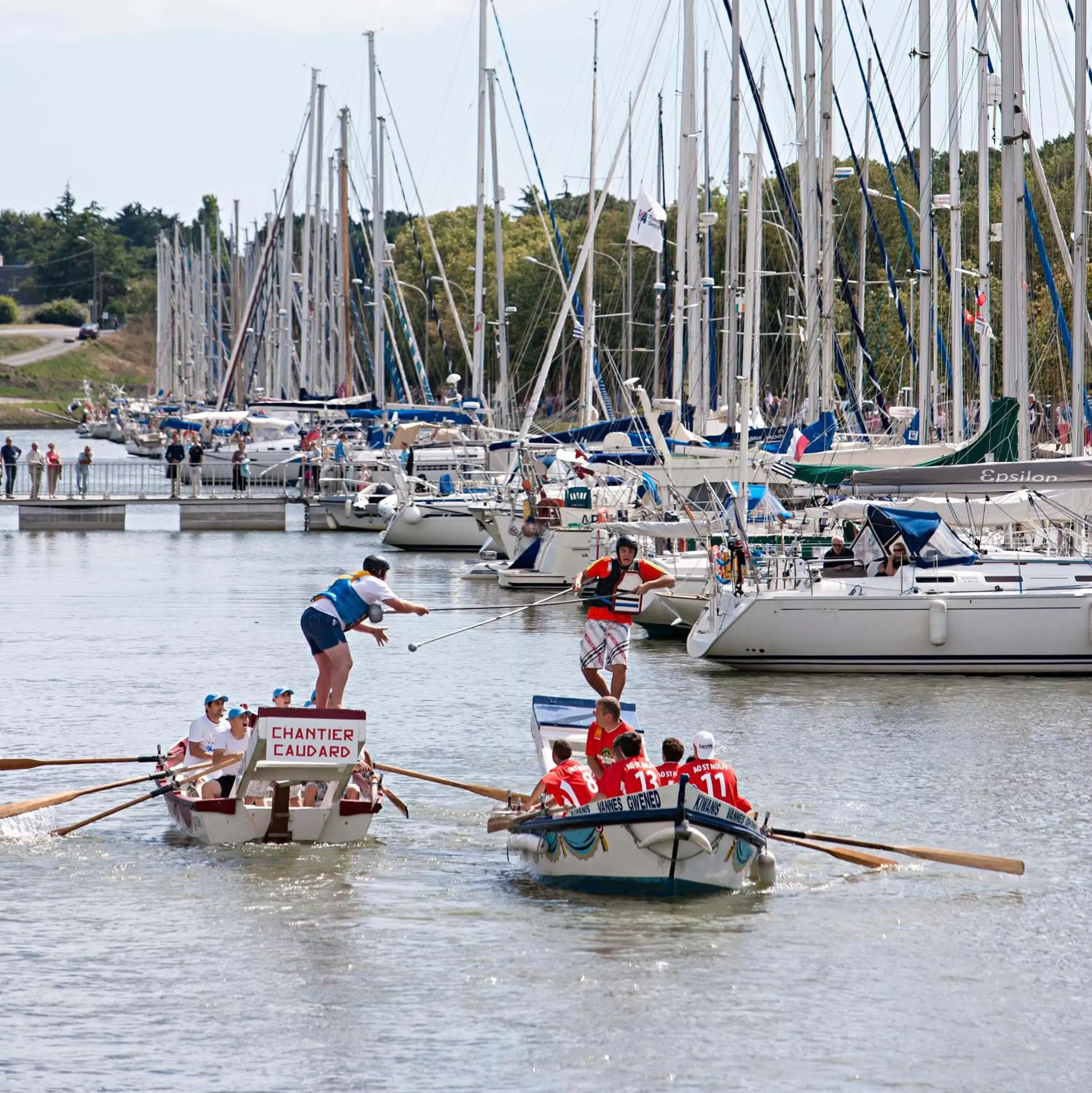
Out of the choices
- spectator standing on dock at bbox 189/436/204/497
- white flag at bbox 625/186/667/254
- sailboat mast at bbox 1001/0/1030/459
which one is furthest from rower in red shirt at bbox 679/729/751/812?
spectator standing on dock at bbox 189/436/204/497

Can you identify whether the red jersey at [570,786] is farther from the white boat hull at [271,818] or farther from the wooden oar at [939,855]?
the white boat hull at [271,818]

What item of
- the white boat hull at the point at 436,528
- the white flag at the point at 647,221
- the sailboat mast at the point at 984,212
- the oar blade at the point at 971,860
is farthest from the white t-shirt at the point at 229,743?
the white boat hull at the point at 436,528

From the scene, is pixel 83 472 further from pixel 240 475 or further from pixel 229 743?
pixel 229 743

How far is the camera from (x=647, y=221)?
4459cm

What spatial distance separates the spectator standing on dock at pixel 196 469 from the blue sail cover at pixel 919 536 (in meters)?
37.5

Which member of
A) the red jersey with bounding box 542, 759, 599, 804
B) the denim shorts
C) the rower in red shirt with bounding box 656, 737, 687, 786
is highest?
the denim shorts

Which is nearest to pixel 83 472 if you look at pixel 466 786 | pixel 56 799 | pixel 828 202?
pixel 828 202

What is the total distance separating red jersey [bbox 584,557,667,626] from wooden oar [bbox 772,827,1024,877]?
6.04 meters

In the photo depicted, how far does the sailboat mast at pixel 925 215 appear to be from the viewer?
37.2 meters

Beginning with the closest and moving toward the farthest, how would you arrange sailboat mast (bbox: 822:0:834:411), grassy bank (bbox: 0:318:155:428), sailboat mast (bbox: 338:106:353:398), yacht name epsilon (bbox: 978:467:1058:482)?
1. yacht name epsilon (bbox: 978:467:1058:482)
2. sailboat mast (bbox: 822:0:834:411)
3. sailboat mast (bbox: 338:106:353:398)
4. grassy bank (bbox: 0:318:155:428)

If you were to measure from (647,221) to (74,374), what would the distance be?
485ft

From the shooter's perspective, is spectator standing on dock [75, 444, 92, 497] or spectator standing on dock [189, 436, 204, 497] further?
spectator standing on dock [75, 444, 92, 497]

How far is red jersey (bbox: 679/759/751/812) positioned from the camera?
1551 cm

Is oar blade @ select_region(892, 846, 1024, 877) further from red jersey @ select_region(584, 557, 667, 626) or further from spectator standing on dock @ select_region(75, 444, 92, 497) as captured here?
spectator standing on dock @ select_region(75, 444, 92, 497)
